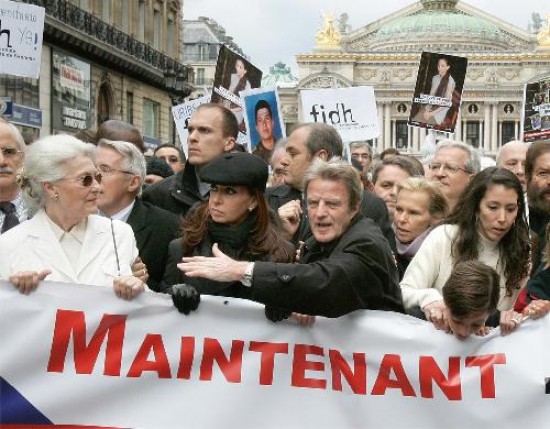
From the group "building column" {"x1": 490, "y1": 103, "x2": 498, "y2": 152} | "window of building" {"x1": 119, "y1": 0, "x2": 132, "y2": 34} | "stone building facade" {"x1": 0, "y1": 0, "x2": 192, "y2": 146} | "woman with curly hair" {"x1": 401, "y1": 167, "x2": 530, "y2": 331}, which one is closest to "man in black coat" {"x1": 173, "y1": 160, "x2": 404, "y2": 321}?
"woman with curly hair" {"x1": 401, "y1": 167, "x2": 530, "y2": 331}

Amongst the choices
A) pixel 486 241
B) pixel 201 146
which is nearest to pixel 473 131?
pixel 201 146

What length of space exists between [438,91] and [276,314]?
22.1 feet

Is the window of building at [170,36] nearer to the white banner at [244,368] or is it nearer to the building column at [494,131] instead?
the white banner at [244,368]

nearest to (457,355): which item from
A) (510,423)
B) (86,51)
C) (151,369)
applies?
(510,423)

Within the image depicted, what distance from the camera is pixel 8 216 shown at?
485 centimetres

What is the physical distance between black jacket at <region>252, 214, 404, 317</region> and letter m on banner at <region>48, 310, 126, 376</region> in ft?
2.00

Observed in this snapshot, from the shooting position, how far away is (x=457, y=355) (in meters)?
4.09

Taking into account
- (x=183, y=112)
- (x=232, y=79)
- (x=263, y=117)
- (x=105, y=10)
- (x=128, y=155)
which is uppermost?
(x=105, y=10)

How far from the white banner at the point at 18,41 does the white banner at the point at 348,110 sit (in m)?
2.83

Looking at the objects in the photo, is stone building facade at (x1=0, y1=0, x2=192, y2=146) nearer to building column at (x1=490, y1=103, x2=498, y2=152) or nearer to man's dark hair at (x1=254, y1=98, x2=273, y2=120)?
man's dark hair at (x1=254, y1=98, x2=273, y2=120)

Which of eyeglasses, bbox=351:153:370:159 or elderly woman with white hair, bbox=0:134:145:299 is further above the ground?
eyeglasses, bbox=351:153:370:159

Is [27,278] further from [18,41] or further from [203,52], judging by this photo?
[203,52]

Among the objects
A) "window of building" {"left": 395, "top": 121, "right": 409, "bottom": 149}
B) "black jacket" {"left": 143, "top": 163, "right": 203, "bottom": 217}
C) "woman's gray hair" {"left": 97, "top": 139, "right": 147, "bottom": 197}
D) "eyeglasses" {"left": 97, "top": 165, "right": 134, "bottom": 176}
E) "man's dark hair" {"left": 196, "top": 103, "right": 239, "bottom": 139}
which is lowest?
"black jacket" {"left": 143, "top": 163, "right": 203, "bottom": 217}

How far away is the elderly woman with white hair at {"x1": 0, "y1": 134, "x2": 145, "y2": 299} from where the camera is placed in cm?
400
